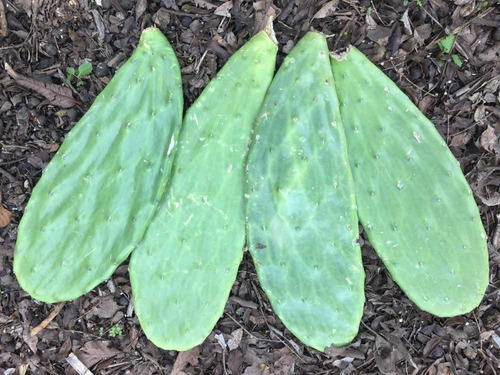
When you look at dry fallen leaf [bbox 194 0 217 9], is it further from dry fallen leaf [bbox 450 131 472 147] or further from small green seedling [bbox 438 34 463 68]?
dry fallen leaf [bbox 450 131 472 147]

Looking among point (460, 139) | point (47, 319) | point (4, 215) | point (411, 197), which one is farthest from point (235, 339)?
point (460, 139)

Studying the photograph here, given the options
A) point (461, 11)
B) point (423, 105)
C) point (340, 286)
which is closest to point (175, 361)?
point (340, 286)

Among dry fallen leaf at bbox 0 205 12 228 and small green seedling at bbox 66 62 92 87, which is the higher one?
small green seedling at bbox 66 62 92 87

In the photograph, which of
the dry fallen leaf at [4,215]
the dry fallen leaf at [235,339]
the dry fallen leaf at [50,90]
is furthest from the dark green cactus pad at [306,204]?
the dry fallen leaf at [4,215]

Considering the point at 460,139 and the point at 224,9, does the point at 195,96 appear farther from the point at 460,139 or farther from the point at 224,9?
the point at 460,139

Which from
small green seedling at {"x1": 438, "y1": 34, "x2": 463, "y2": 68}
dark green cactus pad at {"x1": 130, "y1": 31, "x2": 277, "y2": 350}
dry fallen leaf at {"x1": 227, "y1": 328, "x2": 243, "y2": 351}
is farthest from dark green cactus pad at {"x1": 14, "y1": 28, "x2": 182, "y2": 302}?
small green seedling at {"x1": 438, "y1": 34, "x2": 463, "y2": 68}

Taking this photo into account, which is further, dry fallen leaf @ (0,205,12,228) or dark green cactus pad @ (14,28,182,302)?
dry fallen leaf @ (0,205,12,228)

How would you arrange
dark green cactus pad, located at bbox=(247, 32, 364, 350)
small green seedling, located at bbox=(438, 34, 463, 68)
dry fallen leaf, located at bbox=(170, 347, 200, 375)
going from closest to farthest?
dark green cactus pad, located at bbox=(247, 32, 364, 350), small green seedling, located at bbox=(438, 34, 463, 68), dry fallen leaf, located at bbox=(170, 347, 200, 375)

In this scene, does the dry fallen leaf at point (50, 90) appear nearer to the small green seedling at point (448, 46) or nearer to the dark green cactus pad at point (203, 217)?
the dark green cactus pad at point (203, 217)
